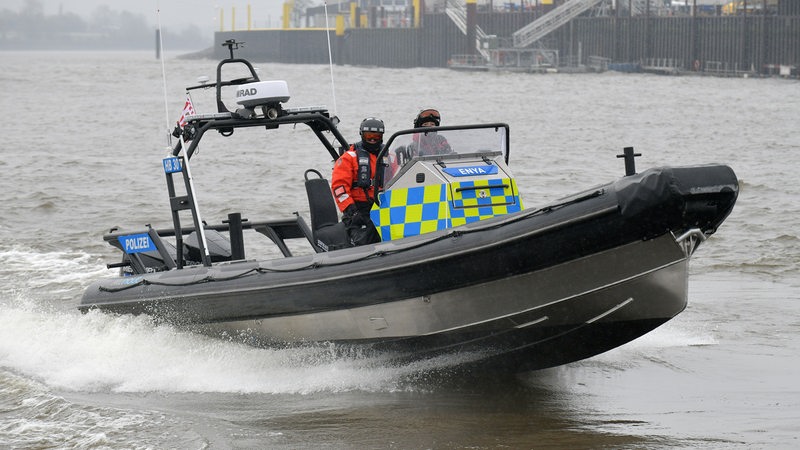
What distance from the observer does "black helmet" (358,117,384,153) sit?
23.2 feet

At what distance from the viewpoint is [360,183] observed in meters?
7.05

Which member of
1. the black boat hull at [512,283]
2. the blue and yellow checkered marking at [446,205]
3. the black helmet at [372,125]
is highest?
the black helmet at [372,125]

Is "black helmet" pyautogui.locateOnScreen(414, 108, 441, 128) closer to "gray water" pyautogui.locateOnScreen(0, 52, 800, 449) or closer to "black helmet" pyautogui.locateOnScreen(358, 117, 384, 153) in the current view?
"black helmet" pyautogui.locateOnScreen(358, 117, 384, 153)

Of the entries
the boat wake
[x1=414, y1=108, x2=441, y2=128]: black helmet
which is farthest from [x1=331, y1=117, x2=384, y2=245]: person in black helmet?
the boat wake

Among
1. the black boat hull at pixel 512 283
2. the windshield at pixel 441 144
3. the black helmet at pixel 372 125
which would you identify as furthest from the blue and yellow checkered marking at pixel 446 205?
the black helmet at pixel 372 125

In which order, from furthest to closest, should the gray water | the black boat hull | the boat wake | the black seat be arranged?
the black seat → the boat wake → the gray water → the black boat hull

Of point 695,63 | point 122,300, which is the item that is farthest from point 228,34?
point 122,300

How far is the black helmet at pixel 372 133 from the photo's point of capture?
706 cm

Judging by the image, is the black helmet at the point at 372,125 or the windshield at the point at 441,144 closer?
the windshield at the point at 441,144

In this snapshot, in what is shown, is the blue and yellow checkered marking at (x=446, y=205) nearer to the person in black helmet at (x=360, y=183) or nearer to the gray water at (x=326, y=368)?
the person in black helmet at (x=360, y=183)

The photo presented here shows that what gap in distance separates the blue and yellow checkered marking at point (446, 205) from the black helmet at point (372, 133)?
0.44 metres

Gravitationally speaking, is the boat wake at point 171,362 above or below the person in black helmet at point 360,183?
below

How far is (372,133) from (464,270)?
1.42 meters

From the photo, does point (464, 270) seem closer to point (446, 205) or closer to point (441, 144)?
point (446, 205)
